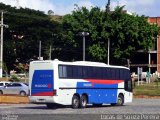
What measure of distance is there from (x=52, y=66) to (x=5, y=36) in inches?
2476

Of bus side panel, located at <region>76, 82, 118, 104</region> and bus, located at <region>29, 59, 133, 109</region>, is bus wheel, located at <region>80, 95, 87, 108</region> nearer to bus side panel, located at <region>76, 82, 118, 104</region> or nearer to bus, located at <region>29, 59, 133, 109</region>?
bus, located at <region>29, 59, 133, 109</region>

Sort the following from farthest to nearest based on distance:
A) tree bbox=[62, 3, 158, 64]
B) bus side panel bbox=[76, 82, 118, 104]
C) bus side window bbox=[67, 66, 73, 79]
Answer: tree bbox=[62, 3, 158, 64] < bus side panel bbox=[76, 82, 118, 104] < bus side window bbox=[67, 66, 73, 79]

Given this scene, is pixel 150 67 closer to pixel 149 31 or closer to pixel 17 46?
pixel 149 31

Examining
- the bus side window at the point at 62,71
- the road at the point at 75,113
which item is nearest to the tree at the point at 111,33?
the road at the point at 75,113

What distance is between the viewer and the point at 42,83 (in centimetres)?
3356

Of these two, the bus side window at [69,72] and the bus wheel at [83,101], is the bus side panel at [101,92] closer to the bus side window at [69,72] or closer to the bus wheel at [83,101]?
the bus wheel at [83,101]

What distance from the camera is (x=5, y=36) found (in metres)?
95.1

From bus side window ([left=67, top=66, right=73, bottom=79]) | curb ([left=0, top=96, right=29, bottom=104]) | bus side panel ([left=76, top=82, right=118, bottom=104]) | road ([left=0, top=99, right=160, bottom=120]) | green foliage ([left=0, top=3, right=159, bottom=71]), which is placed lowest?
curb ([left=0, top=96, right=29, bottom=104])

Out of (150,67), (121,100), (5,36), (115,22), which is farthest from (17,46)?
(121,100)

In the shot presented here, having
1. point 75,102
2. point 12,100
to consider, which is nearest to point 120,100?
point 75,102

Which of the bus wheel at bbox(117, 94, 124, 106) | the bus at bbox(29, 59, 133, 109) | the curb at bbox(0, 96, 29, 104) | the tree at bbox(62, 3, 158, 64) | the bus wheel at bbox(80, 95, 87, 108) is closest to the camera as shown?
the bus at bbox(29, 59, 133, 109)

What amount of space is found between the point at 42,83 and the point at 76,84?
2474mm

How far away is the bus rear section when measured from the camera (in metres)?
33.2

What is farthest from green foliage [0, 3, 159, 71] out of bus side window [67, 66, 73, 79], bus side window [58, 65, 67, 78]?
bus side window [58, 65, 67, 78]
